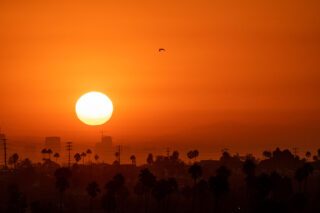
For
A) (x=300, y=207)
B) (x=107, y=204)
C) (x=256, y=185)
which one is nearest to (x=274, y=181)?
(x=300, y=207)

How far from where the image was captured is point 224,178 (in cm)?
17812

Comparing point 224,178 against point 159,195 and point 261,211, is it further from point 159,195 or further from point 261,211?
point 261,211

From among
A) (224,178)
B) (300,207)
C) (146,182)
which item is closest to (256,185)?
(224,178)

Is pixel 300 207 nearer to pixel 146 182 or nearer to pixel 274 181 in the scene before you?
pixel 274 181

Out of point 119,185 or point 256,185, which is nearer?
point 256,185

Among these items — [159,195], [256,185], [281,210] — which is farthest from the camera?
[159,195]

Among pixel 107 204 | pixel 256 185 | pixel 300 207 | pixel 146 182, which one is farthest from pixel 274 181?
pixel 107 204

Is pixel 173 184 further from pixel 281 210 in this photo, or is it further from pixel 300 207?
pixel 281 210

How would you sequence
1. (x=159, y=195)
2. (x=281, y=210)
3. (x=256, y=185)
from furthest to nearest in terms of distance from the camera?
(x=159, y=195) → (x=256, y=185) → (x=281, y=210)

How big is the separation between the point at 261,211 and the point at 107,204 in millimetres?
63626

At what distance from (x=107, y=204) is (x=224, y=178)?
37.6 m

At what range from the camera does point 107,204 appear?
623 feet

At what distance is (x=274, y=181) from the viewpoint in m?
198

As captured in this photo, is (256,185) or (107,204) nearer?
(256,185)
